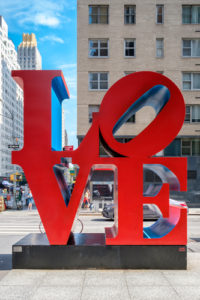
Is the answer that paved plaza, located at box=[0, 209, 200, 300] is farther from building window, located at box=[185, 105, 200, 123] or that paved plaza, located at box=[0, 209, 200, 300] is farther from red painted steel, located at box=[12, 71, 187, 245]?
building window, located at box=[185, 105, 200, 123]

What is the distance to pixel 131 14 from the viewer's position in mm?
31406

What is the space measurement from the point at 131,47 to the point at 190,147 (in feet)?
36.6

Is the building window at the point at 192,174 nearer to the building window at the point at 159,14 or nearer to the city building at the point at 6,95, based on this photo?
the building window at the point at 159,14

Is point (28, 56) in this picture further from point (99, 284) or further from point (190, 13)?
point (99, 284)

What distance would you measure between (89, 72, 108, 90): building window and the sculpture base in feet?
78.4

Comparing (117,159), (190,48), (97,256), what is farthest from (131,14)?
(97,256)

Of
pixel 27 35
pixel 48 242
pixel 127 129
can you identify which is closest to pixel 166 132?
pixel 48 242

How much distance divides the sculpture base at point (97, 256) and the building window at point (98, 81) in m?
23.9

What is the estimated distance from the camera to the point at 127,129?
31094 millimetres

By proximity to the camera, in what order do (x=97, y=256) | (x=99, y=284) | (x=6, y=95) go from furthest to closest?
(x=6, y=95) → (x=97, y=256) → (x=99, y=284)

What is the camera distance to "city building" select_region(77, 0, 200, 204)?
31.1 meters

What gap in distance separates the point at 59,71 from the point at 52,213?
4.01 m

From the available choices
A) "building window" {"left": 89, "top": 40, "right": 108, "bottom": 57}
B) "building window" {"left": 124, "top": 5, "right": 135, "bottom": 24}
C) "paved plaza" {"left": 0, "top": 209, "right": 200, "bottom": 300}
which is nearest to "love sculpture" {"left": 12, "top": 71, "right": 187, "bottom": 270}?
"paved plaza" {"left": 0, "top": 209, "right": 200, "bottom": 300}

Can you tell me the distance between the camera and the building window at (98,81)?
3116cm
